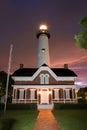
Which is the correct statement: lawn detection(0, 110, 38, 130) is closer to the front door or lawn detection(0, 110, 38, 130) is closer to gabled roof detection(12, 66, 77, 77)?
the front door

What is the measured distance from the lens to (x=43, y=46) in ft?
123

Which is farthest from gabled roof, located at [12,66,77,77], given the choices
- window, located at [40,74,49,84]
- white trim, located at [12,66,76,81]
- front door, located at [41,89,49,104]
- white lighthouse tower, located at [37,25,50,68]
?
front door, located at [41,89,49,104]

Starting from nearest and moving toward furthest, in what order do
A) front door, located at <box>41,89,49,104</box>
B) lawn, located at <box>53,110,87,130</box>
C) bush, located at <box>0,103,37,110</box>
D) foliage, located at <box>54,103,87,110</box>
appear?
lawn, located at <box>53,110,87,130</box> < bush, located at <box>0,103,37,110</box> < foliage, located at <box>54,103,87,110</box> < front door, located at <box>41,89,49,104</box>

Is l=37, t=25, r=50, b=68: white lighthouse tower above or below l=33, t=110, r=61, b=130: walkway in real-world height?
above

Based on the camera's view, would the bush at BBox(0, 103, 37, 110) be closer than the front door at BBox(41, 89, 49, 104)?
Yes

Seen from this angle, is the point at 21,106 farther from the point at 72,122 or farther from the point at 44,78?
the point at 72,122

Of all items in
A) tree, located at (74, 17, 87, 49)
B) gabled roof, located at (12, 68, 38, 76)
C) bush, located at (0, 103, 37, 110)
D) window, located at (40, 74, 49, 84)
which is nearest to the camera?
tree, located at (74, 17, 87, 49)

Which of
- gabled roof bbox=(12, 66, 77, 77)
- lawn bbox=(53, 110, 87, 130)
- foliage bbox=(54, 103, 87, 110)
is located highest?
gabled roof bbox=(12, 66, 77, 77)

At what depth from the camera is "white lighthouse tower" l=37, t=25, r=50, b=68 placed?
119 feet

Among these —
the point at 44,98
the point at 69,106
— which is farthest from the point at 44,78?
the point at 69,106

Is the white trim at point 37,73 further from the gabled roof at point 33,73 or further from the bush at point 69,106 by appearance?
the bush at point 69,106

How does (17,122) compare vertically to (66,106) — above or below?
above

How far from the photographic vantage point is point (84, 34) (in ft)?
29.7

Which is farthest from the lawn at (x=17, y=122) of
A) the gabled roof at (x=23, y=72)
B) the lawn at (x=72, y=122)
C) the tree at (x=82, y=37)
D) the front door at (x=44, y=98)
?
the gabled roof at (x=23, y=72)
